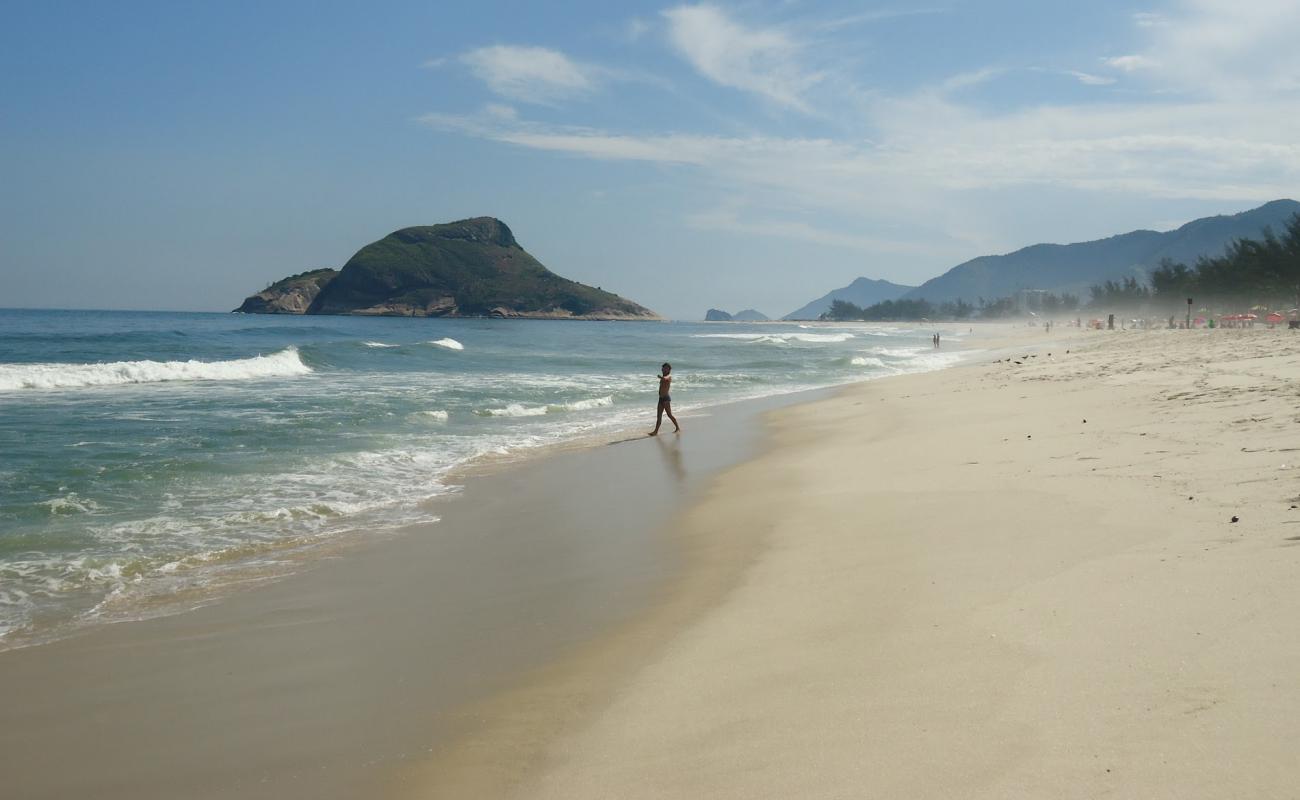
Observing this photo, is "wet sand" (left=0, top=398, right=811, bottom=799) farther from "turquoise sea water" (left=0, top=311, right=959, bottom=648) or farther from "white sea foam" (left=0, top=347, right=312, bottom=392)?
"white sea foam" (left=0, top=347, right=312, bottom=392)

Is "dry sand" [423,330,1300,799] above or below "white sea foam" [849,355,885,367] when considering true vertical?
below

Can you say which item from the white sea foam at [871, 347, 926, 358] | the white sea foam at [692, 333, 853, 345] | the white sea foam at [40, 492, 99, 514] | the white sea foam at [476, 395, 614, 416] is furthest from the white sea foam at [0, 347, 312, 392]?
the white sea foam at [692, 333, 853, 345]

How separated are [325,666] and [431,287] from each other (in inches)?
6999

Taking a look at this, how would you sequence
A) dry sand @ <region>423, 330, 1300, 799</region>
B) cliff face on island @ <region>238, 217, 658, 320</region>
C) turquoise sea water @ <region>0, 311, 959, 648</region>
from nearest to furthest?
dry sand @ <region>423, 330, 1300, 799</region> → turquoise sea water @ <region>0, 311, 959, 648</region> → cliff face on island @ <region>238, 217, 658, 320</region>

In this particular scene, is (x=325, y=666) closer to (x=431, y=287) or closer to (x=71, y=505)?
(x=71, y=505)

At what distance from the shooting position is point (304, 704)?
13.6 feet

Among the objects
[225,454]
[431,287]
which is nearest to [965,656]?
[225,454]

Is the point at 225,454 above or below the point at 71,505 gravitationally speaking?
above

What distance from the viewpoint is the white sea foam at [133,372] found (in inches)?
878

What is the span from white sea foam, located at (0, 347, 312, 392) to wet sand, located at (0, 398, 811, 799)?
800 inches

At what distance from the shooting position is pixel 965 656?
3.85 metres

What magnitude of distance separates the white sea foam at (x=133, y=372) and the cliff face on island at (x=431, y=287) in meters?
142

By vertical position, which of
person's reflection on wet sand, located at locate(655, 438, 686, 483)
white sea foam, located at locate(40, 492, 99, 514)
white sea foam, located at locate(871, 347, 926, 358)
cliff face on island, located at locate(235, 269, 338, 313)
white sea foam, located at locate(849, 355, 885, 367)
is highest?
cliff face on island, located at locate(235, 269, 338, 313)

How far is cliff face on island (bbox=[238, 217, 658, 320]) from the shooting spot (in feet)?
562
